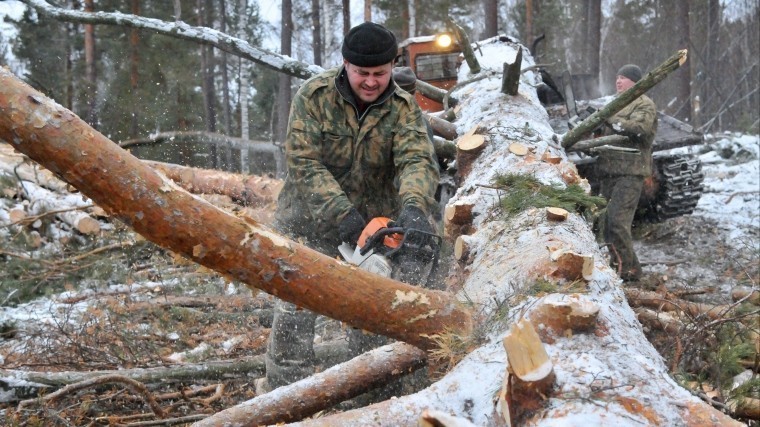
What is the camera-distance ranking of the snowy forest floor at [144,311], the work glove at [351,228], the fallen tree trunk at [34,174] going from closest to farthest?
the work glove at [351,228]
the snowy forest floor at [144,311]
the fallen tree trunk at [34,174]

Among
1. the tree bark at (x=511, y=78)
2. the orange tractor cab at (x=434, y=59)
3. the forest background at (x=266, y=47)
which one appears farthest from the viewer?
the forest background at (x=266, y=47)

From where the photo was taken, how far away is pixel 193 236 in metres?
2.31

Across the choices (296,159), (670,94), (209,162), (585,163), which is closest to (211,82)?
(209,162)

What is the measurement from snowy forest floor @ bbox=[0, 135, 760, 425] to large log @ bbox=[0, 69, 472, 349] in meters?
0.30

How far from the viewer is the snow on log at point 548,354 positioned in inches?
77.7

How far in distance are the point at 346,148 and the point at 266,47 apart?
39.1 feet

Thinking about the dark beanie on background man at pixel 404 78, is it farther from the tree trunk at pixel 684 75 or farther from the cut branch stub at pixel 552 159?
the tree trunk at pixel 684 75

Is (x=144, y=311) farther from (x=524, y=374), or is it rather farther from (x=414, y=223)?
(x=524, y=374)

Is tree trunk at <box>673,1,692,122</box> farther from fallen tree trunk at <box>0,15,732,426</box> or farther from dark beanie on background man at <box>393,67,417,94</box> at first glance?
fallen tree trunk at <box>0,15,732,426</box>

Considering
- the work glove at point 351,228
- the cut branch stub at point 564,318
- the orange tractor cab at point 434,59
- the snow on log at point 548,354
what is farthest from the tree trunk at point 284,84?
the cut branch stub at point 564,318

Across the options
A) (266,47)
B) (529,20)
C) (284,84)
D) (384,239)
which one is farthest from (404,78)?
(529,20)

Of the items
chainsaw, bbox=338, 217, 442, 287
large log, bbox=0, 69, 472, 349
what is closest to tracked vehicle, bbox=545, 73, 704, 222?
chainsaw, bbox=338, 217, 442, 287

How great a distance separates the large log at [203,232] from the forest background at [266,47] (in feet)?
30.6

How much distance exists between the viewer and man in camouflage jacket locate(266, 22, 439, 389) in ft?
11.9
